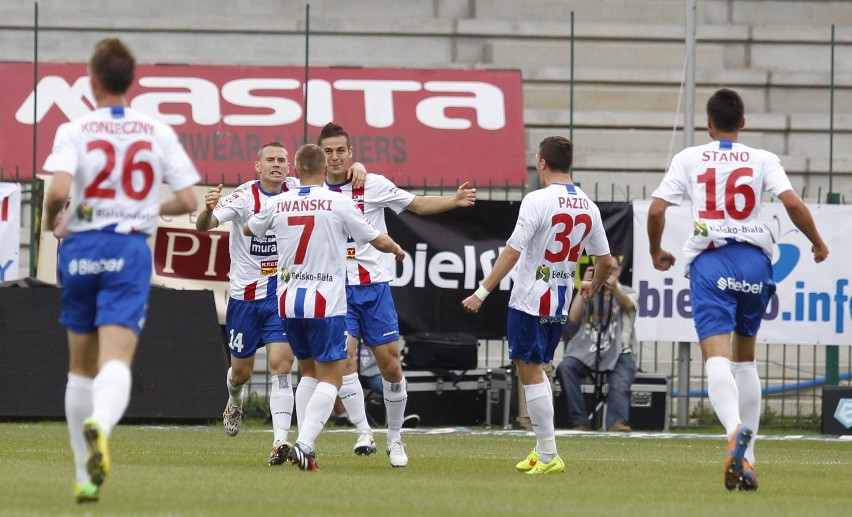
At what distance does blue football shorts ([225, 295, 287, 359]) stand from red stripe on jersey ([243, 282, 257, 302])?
2cm

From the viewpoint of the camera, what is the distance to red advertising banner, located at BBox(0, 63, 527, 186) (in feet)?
63.5

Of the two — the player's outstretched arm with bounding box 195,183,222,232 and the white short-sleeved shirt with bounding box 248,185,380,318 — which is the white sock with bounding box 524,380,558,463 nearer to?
the white short-sleeved shirt with bounding box 248,185,380,318

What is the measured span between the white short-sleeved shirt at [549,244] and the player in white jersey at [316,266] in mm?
843

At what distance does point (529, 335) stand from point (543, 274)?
14.8 inches

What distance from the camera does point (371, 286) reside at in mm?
10695

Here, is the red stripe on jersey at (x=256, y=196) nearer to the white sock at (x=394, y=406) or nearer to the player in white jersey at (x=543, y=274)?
the white sock at (x=394, y=406)

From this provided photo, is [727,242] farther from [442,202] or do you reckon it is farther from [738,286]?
[442,202]

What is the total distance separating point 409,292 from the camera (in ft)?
51.5

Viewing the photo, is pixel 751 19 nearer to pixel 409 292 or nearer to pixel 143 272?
pixel 409 292

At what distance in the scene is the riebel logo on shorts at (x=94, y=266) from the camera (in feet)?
23.1

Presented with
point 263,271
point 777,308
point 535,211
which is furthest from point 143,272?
point 777,308

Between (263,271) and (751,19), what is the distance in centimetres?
1176

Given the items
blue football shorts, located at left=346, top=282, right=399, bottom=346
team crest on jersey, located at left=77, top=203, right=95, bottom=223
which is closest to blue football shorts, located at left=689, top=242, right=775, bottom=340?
blue football shorts, located at left=346, top=282, right=399, bottom=346

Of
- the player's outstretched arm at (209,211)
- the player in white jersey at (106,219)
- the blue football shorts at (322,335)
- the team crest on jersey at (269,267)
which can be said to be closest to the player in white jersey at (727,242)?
the blue football shorts at (322,335)
